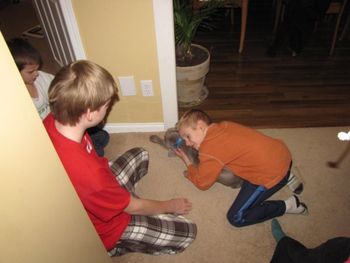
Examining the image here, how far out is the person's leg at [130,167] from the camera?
1.47m

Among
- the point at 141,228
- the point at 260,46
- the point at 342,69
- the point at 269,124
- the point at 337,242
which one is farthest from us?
the point at 260,46

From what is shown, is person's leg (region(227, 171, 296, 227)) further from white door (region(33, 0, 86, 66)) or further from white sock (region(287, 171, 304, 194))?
white door (region(33, 0, 86, 66))

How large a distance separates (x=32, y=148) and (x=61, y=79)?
42 centimetres

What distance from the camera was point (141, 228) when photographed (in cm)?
122

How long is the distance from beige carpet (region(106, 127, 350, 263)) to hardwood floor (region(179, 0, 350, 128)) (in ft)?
0.65

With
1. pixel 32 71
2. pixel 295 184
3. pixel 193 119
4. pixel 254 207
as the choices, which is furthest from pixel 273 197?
pixel 32 71

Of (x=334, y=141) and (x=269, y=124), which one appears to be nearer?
(x=334, y=141)

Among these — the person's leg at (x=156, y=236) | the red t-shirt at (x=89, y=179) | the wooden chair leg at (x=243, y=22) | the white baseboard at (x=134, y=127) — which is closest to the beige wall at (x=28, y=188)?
the red t-shirt at (x=89, y=179)

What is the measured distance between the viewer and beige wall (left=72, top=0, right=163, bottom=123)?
4.73 feet

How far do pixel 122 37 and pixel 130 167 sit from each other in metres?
0.75

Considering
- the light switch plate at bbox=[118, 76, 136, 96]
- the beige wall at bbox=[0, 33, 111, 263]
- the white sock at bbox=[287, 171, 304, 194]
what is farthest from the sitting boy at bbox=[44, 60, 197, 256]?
the white sock at bbox=[287, 171, 304, 194]

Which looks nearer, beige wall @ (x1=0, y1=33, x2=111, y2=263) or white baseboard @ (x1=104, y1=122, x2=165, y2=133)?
beige wall @ (x1=0, y1=33, x2=111, y2=263)

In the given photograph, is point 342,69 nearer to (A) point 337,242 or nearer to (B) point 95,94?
(A) point 337,242

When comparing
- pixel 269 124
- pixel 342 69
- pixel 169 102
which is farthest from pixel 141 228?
pixel 342 69
